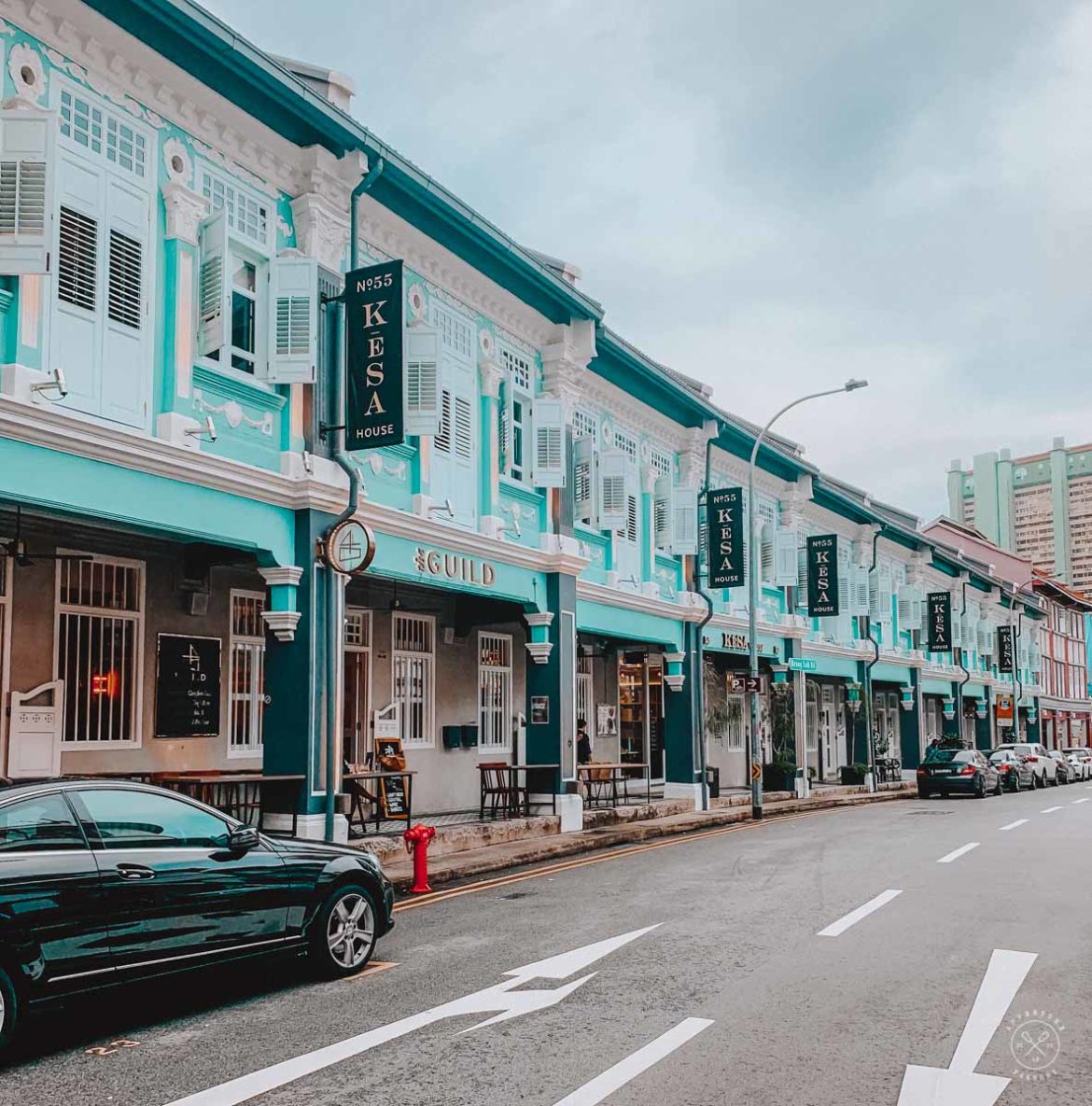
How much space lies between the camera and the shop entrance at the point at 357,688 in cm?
1761

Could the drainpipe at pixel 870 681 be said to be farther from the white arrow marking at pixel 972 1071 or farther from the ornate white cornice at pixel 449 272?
the white arrow marking at pixel 972 1071

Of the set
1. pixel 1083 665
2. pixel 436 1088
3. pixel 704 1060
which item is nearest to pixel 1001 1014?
pixel 704 1060

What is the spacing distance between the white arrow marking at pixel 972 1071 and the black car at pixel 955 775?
79.0ft

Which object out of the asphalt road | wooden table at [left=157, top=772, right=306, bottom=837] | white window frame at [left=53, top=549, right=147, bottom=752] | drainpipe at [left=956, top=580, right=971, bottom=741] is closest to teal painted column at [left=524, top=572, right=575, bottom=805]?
wooden table at [left=157, top=772, right=306, bottom=837]

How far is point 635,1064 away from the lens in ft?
20.2

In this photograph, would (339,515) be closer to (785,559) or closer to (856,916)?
(856,916)

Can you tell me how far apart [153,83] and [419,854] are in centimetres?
822

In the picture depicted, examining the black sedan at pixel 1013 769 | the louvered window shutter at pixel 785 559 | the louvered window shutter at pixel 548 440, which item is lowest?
the black sedan at pixel 1013 769

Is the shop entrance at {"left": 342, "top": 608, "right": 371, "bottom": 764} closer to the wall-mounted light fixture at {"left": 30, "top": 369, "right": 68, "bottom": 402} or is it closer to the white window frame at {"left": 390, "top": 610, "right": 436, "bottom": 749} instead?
the white window frame at {"left": 390, "top": 610, "right": 436, "bottom": 749}

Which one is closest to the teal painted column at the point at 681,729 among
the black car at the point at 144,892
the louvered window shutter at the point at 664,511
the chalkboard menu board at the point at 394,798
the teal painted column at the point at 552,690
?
the louvered window shutter at the point at 664,511

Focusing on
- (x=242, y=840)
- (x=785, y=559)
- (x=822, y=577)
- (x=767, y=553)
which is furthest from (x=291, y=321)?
(x=822, y=577)

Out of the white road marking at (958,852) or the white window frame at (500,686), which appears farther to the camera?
the white window frame at (500,686)

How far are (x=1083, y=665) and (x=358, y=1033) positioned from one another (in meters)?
74.9

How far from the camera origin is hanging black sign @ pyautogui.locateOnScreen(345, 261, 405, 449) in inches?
529
